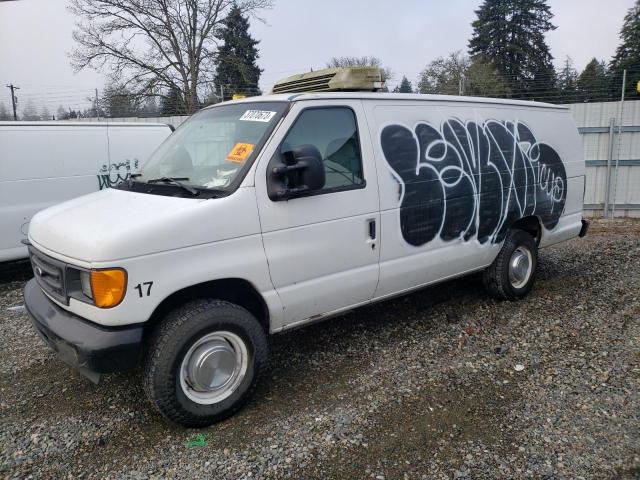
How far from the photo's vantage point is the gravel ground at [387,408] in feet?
9.48

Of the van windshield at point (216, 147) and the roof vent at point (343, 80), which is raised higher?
the roof vent at point (343, 80)

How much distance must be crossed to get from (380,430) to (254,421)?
2.77 feet

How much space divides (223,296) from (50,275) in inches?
44.6

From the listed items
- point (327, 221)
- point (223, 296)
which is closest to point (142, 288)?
point (223, 296)

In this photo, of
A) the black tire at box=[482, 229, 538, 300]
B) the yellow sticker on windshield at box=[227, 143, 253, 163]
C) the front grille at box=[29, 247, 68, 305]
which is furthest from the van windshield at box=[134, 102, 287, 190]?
the black tire at box=[482, 229, 538, 300]

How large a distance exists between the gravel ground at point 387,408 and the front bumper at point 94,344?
613 mm

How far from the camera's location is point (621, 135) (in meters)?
10.4

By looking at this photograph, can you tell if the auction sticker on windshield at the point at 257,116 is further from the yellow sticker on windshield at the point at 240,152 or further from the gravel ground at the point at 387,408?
the gravel ground at the point at 387,408

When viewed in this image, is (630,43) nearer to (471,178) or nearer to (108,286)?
(471,178)

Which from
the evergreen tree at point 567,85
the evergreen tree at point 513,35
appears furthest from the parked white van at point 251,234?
the evergreen tree at point 513,35

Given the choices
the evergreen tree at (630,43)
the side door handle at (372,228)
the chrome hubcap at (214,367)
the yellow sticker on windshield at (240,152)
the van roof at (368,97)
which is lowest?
the chrome hubcap at (214,367)

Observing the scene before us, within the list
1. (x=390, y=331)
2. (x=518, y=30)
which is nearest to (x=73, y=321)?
(x=390, y=331)

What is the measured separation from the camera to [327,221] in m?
3.58

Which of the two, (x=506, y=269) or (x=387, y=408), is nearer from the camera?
(x=387, y=408)
